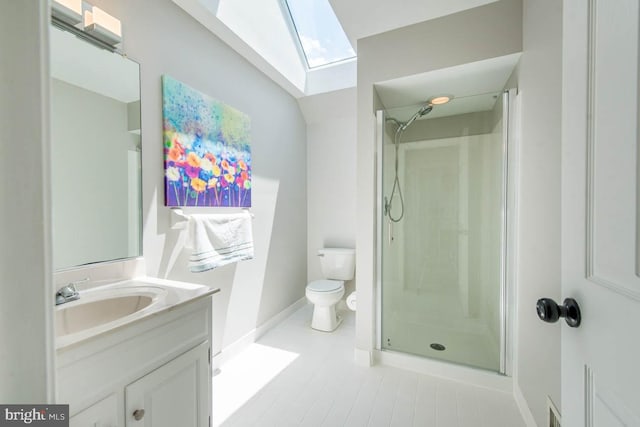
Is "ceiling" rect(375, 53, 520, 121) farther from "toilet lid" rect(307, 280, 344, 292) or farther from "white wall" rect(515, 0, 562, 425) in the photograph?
"toilet lid" rect(307, 280, 344, 292)

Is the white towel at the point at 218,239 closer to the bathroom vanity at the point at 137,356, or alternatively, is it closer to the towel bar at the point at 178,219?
the towel bar at the point at 178,219

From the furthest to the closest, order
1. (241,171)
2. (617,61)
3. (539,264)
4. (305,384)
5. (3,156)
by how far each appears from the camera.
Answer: (241,171) → (305,384) → (539,264) → (617,61) → (3,156)

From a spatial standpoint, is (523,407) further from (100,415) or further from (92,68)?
(92,68)

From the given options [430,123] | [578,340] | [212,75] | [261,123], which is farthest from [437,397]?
[212,75]

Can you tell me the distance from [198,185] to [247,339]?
4.47 feet

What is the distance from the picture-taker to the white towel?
1605mm

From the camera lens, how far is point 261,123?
237 cm

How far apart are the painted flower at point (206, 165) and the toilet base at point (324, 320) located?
1.62 metres

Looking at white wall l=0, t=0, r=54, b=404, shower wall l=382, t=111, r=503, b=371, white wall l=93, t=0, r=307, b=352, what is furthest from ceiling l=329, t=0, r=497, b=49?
white wall l=0, t=0, r=54, b=404

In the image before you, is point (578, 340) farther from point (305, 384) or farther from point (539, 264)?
point (305, 384)

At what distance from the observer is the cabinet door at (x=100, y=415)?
73cm

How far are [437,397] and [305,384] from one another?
33.6 inches

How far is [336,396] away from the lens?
5.35 ft

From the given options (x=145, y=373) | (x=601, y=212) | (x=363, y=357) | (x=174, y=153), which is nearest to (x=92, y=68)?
(x=174, y=153)
